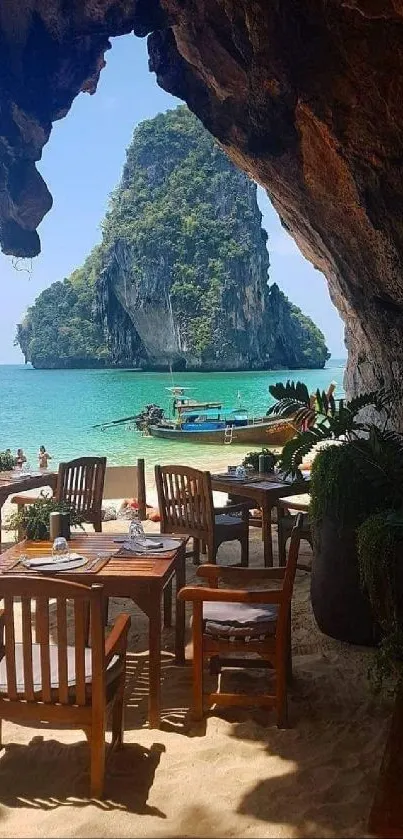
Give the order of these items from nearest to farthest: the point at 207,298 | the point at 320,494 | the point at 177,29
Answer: the point at 320,494 < the point at 177,29 < the point at 207,298

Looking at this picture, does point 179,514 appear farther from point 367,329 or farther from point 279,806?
point 367,329

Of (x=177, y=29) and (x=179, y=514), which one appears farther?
(x=177, y=29)

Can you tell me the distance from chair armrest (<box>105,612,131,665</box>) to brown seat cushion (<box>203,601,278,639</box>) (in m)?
0.49

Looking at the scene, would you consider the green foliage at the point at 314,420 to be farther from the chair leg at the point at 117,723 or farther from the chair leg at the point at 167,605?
the chair leg at the point at 117,723

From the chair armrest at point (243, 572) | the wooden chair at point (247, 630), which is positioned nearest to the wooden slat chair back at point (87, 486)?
the chair armrest at point (243, 572)

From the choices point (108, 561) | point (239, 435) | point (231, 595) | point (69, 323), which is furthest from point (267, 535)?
point (69, 323)

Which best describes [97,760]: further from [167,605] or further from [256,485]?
[256,485]

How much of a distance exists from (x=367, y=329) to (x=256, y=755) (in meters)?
6.15

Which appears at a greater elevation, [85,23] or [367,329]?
[85,23]

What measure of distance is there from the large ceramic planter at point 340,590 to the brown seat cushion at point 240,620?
28.6 inches

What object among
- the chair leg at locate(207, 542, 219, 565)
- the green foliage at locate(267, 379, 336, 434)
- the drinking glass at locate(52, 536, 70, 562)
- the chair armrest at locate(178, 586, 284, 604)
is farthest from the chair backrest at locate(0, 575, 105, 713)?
the chair leg at locate(207, 542, 219, 565)

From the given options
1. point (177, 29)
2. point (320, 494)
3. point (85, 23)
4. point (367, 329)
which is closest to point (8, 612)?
point (320, 494)

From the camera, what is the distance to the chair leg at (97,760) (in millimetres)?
2555

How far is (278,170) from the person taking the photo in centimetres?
784
